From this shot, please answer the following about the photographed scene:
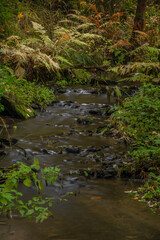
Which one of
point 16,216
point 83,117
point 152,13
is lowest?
point 83,117

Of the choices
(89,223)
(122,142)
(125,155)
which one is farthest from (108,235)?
(122,142)

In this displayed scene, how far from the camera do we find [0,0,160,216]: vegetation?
460 cm

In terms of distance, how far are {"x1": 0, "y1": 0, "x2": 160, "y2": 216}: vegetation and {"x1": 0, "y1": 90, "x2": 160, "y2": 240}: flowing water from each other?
1.09 feet

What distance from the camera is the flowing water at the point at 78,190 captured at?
2379 mm

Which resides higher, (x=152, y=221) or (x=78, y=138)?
(x=152, y=221)

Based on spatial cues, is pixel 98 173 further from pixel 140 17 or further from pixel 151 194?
pixel 140 17

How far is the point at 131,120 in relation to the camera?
16.9ft

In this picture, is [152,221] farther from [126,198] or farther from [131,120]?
[131,120]

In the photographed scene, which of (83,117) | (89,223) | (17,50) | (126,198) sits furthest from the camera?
(17,50)

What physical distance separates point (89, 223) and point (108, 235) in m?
0.25

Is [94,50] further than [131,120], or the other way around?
[94,50]

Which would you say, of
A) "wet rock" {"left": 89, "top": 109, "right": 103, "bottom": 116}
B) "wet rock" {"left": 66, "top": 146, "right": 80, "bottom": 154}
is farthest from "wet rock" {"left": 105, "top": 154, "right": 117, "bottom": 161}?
"wet rock" {"left": 89, "top": 109, "right": 103, "bottom": 116}

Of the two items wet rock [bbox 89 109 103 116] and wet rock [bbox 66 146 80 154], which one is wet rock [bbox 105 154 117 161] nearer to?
wet rock [bbox 66 146 80 154]

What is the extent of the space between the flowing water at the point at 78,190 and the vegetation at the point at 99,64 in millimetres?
333
